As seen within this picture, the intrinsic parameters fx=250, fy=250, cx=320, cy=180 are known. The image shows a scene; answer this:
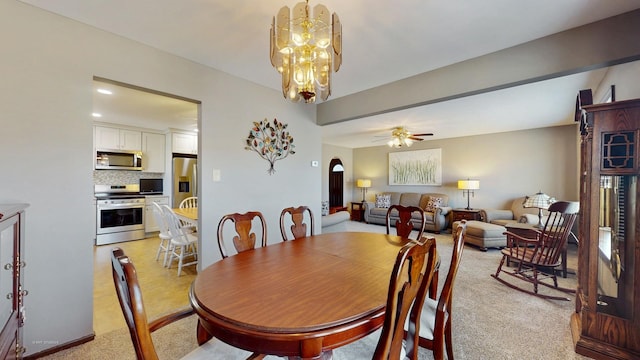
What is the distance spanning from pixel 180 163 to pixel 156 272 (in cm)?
291

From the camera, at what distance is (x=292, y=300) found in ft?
3.50

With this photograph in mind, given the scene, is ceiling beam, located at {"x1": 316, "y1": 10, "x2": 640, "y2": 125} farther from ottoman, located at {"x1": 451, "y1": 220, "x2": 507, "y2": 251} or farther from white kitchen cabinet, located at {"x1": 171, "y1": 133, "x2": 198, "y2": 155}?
white kitchen cabinet, located at {"x1": 171, "y1": 133, "x2": 198, "y2": 155}

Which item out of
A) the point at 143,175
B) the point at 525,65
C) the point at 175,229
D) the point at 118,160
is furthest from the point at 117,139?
the point at 525,65

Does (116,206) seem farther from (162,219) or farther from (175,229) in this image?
(175,229)

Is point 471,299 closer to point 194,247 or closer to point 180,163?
point 194,247

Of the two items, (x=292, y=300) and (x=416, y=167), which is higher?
(x=416, y=167)

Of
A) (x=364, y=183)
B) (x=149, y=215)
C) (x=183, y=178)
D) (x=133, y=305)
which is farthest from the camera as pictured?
(x=364, y=183)

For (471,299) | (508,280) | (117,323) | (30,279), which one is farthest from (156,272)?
(508,280)

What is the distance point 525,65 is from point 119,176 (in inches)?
270

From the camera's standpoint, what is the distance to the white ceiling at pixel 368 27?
5.59 feet

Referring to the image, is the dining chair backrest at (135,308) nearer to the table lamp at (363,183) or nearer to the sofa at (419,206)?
the sofa at (419,206)

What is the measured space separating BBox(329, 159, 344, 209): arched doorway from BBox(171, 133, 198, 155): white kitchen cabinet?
4.27 metres

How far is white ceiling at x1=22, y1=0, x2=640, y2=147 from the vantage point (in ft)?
5.59

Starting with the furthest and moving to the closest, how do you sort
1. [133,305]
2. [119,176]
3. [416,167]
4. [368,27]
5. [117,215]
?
[416,167] < [119,176] < [117,215] < [368,27] < [133,305]
